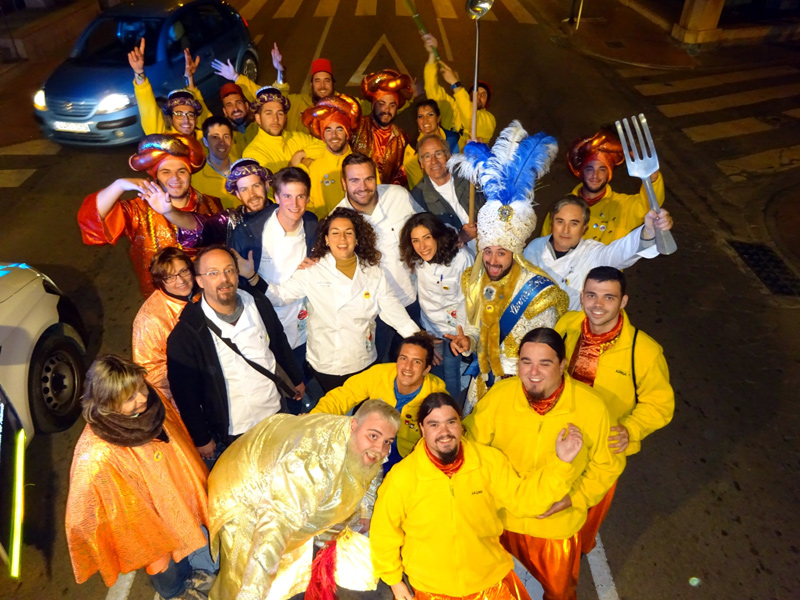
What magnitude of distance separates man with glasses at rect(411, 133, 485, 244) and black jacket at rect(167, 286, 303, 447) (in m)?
2.09

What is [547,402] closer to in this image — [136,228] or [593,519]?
[593,519]

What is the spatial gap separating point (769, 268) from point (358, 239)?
6.22 m

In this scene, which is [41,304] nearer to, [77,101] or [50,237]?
[50,237]

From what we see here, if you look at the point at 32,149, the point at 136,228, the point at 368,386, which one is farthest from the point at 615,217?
the point at 32,149

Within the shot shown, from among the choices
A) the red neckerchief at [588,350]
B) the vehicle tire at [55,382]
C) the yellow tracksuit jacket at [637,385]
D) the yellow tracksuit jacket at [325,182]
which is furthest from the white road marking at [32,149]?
the yellow tracksuit jacket at [637,385]

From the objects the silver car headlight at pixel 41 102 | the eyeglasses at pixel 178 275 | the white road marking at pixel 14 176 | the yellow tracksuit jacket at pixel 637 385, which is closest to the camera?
the yellow tracksuit jacket at pixel 637 385

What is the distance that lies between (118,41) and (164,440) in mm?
10017

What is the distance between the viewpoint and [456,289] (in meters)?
4.59

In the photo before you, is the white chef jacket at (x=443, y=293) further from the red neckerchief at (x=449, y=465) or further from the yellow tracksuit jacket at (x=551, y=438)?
the red neckerchief at (x=449, y=465)

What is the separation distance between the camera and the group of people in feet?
10.2

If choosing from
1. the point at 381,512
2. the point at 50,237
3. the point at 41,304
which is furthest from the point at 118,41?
the point at 381,512

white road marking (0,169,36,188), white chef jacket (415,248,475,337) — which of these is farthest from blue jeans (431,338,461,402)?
white road marking (0,169,36,188)

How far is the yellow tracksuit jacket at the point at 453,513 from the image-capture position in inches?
119

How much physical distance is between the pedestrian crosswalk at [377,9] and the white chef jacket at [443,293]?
646 inches
